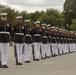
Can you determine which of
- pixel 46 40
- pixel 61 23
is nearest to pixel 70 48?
pixel 46 40

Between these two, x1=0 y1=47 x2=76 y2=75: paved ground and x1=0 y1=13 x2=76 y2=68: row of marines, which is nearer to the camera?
x1=0 y1=47 x2=76 y2=75: paved ground

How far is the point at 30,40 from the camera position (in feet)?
58.3

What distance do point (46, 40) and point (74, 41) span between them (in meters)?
11.2

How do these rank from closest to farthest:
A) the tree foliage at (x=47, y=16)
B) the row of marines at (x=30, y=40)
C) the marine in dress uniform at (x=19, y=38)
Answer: the row of marines at (x=30, y=40) < the marine in dress uniform at (x=19, y=38) < the tree foliage at (x=47, y=16)

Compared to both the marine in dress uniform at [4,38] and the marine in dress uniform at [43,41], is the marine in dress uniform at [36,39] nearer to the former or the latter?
the marine in dress uniform at [43,41]

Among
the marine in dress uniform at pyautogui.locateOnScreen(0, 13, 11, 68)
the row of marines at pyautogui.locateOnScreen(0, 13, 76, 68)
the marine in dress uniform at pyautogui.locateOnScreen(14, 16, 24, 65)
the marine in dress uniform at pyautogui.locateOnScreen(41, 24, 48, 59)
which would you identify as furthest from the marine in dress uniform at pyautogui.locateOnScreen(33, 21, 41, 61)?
the marine in dress uniform at pyautogui.locateOnScreen(0, 13, 11, 68)

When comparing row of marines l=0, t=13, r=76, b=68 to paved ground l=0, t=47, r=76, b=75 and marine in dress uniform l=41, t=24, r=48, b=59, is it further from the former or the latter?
paved ground l=0, t=47, r=76, b=75

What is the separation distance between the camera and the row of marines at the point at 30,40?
15.0 metres

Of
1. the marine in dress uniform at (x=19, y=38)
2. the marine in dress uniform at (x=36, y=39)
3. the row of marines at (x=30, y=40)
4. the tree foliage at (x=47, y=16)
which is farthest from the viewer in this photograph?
the tree foliage at (x=47, y=16)

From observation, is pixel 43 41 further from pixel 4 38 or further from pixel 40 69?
pixel 40 69

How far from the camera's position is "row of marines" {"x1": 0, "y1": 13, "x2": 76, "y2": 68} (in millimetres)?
15047

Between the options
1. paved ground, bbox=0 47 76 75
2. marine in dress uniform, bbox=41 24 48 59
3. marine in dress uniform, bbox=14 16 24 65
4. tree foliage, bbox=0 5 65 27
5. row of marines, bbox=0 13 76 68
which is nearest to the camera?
paved ground, bbox=0 47 76 75

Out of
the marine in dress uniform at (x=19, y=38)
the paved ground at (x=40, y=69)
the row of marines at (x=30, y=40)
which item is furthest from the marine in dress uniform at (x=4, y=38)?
the marine in dress uniform at (x=19, y=38)

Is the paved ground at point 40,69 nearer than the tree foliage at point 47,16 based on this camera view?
Yes
